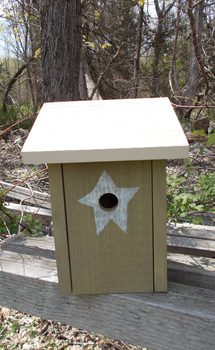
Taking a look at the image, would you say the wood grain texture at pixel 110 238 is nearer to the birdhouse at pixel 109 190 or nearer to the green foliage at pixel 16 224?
the birdhouse at pixel 109 190

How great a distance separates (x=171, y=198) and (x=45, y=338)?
4.37ft

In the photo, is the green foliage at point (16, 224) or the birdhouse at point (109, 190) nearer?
the birdhouse at point (109, 190)

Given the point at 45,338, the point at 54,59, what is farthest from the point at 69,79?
the point at 45,338

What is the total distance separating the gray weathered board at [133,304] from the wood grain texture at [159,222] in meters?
0.05

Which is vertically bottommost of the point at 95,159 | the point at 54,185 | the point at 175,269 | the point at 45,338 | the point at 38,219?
the point at 45,338

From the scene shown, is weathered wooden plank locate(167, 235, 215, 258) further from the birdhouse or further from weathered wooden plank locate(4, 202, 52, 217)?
weathered wooden plank locate(4, 202, 52, 217)

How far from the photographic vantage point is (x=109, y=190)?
121 cm

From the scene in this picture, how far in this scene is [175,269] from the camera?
1429 millimetres

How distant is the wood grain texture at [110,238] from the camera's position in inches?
46.9

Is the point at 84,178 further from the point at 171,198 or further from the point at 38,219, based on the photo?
the point at 171,198

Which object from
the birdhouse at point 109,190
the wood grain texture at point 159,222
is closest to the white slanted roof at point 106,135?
the birdhouse at point 109,190

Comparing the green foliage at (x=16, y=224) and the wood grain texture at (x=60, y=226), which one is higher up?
the wood grain texture at (x=60, y=226)

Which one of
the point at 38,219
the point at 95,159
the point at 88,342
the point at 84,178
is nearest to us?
the point at 95,159

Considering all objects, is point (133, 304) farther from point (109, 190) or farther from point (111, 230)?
point (109, 190)
